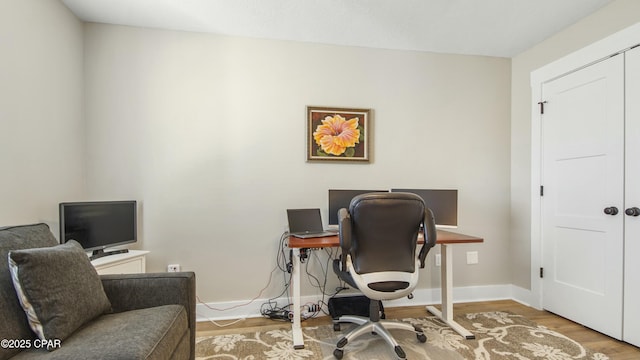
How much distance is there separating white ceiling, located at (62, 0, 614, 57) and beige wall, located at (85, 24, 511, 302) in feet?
0.44

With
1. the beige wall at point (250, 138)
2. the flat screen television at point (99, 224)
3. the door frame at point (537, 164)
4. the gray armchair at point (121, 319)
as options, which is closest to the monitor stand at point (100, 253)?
the flat screen television at point (99, 224)

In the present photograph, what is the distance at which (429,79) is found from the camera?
9.45 ft

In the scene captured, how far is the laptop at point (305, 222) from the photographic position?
7.91 feet

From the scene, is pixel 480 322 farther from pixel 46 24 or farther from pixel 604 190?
pixel 46 24

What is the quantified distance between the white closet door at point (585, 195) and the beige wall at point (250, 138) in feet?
1.68

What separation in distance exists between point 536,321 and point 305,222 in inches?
82.9

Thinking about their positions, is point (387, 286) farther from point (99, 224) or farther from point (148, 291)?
point (99, 224)

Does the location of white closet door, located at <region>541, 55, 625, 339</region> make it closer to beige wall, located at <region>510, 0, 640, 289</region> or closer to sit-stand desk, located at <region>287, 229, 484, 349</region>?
beige wall, located at <region>510, 0, 640, 289</region>

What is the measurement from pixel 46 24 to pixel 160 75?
0.73 m

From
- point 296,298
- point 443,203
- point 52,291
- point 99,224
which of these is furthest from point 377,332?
point 99,224

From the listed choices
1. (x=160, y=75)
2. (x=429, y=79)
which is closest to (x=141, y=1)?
(x=160, y=75)

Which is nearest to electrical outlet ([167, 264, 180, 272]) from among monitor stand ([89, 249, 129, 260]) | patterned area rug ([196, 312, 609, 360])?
monitor stand ([89, 249, 129, 260])

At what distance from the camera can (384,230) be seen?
69.9 inches

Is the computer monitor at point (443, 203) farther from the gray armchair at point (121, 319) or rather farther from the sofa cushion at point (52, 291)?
the sofa cushion at point (52, 291)
